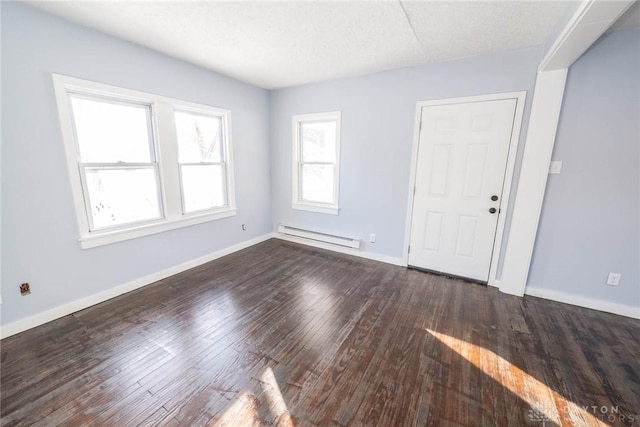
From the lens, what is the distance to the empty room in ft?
5.30

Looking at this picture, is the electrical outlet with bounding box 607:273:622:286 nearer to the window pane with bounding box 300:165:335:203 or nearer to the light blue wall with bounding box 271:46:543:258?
the light blue wall with bounding box 271:46:543:258

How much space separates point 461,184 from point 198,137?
341cm

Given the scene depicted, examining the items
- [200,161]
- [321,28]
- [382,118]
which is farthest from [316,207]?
[321,28]

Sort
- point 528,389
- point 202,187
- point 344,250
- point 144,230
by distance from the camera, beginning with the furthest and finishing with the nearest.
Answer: point 344,250 → point 202,187 → point 144,230 → point 528,389

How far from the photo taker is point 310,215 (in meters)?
4.23

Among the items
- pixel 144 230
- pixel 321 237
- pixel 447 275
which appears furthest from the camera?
pixel 321 237

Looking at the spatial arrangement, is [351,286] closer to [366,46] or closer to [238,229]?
[238,229]

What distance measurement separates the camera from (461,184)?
2.98 meters

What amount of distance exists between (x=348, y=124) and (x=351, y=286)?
2.23m

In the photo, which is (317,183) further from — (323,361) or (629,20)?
(629,20)

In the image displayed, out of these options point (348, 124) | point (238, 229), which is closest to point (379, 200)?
point (348, 124)

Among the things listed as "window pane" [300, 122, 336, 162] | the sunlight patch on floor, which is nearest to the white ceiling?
"window pane" [300, 122, 336, 162]

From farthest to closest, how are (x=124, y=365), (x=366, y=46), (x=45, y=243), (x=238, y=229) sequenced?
1. (x=238, y=229)
2. (x=366, y=46)
3. (x=45, y=243)
4. (x=124, y=365)

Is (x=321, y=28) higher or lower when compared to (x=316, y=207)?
higher
